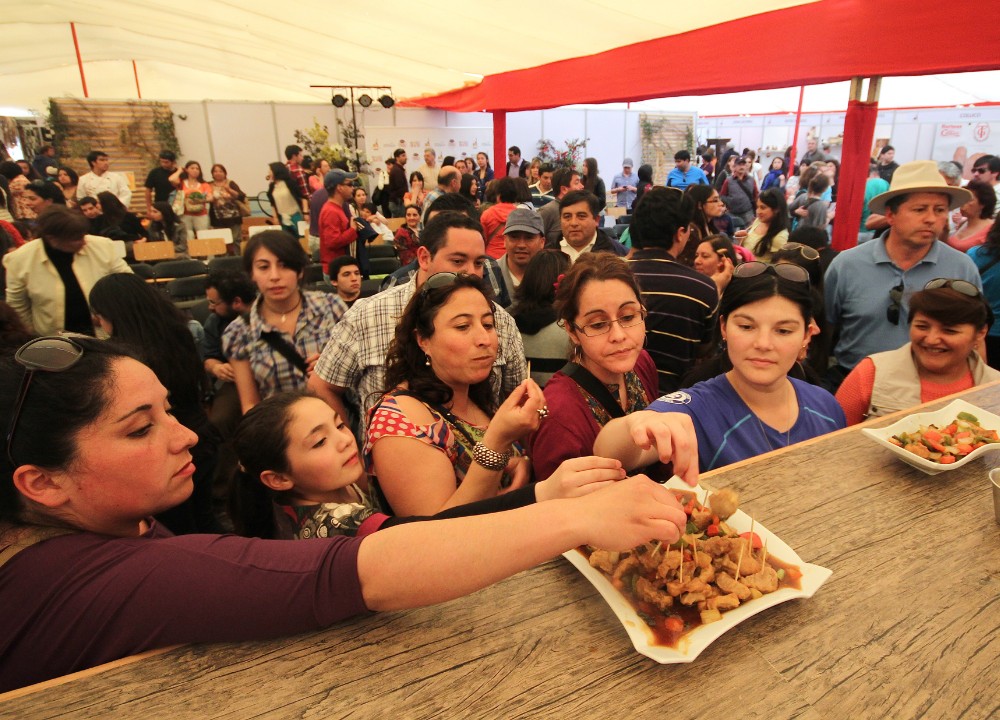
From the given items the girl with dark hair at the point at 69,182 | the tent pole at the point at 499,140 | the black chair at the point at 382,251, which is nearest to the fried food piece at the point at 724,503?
the black chair at the point at 382,251

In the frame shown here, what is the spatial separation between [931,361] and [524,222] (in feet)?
7.25

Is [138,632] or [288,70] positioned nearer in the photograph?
[138,632]

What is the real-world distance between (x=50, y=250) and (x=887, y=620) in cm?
434

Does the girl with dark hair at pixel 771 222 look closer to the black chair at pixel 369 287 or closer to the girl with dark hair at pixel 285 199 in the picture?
the black chair at pixel 369 287

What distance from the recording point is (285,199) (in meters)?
8.20

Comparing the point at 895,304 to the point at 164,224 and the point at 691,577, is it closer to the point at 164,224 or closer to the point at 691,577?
the point at 691,577

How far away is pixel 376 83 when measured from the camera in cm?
1183

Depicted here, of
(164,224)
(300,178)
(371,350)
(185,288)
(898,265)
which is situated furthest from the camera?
(300,178)

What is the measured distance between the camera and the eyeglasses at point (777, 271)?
1721mm

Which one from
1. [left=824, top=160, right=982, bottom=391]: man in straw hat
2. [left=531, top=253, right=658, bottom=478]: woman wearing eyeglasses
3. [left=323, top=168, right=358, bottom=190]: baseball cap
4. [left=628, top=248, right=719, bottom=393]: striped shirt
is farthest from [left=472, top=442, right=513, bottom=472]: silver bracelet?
[left=323, top=168, right=358, bottom=190]: baseball cap

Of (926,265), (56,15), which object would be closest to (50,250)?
(926,265)

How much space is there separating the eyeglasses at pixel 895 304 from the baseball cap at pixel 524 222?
1.92 meters

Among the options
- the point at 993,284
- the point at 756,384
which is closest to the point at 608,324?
the point at 756,384

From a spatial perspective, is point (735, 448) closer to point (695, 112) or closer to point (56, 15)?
point (56, 15)
